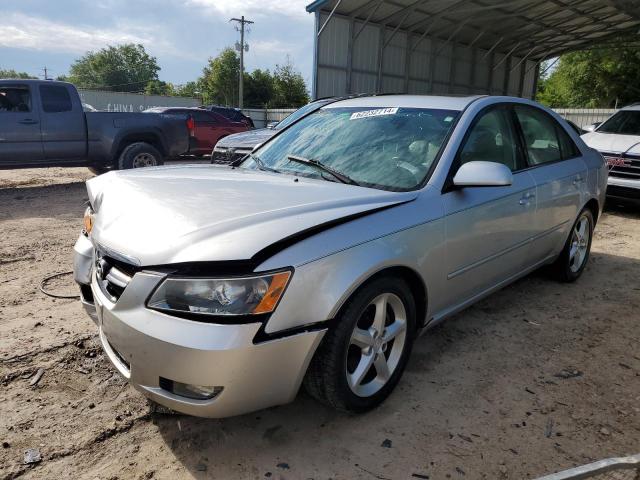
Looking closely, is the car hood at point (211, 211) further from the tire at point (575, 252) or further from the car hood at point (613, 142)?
the car hood at point (613, 142)

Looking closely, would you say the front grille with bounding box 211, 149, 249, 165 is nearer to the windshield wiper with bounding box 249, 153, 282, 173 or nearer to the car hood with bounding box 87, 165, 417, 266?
the windshield wiper with bounding box 249, 153, 282, 173

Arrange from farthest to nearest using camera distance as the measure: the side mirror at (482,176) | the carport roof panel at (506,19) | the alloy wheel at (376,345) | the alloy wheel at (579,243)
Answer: the carport roof panel at (506,19)
the alloy wheel at (579,243)
the side mirror at (482,176)
the alloy wheel at (376,345)

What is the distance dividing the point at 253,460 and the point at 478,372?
4.97 ft

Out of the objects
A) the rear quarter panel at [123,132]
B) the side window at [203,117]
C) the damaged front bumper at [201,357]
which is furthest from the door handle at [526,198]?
the side window at [203,117]

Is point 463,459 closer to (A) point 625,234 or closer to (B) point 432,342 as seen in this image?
(B) point 432,342

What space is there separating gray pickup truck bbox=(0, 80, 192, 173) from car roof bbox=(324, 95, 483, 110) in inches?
255

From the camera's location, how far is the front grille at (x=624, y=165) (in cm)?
753

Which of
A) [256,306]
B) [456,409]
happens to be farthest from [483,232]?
[256,306]

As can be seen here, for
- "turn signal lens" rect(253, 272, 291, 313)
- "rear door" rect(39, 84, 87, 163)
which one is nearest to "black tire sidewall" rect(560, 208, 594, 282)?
"turn signal lens" rect(253, 272, 291, 313)

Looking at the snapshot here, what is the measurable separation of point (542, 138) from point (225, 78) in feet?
199

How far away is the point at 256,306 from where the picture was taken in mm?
2012

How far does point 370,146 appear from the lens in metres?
3.18

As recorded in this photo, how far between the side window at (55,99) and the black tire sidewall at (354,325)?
843cm

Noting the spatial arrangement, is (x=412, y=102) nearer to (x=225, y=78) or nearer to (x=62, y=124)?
(x=62, y=124)
